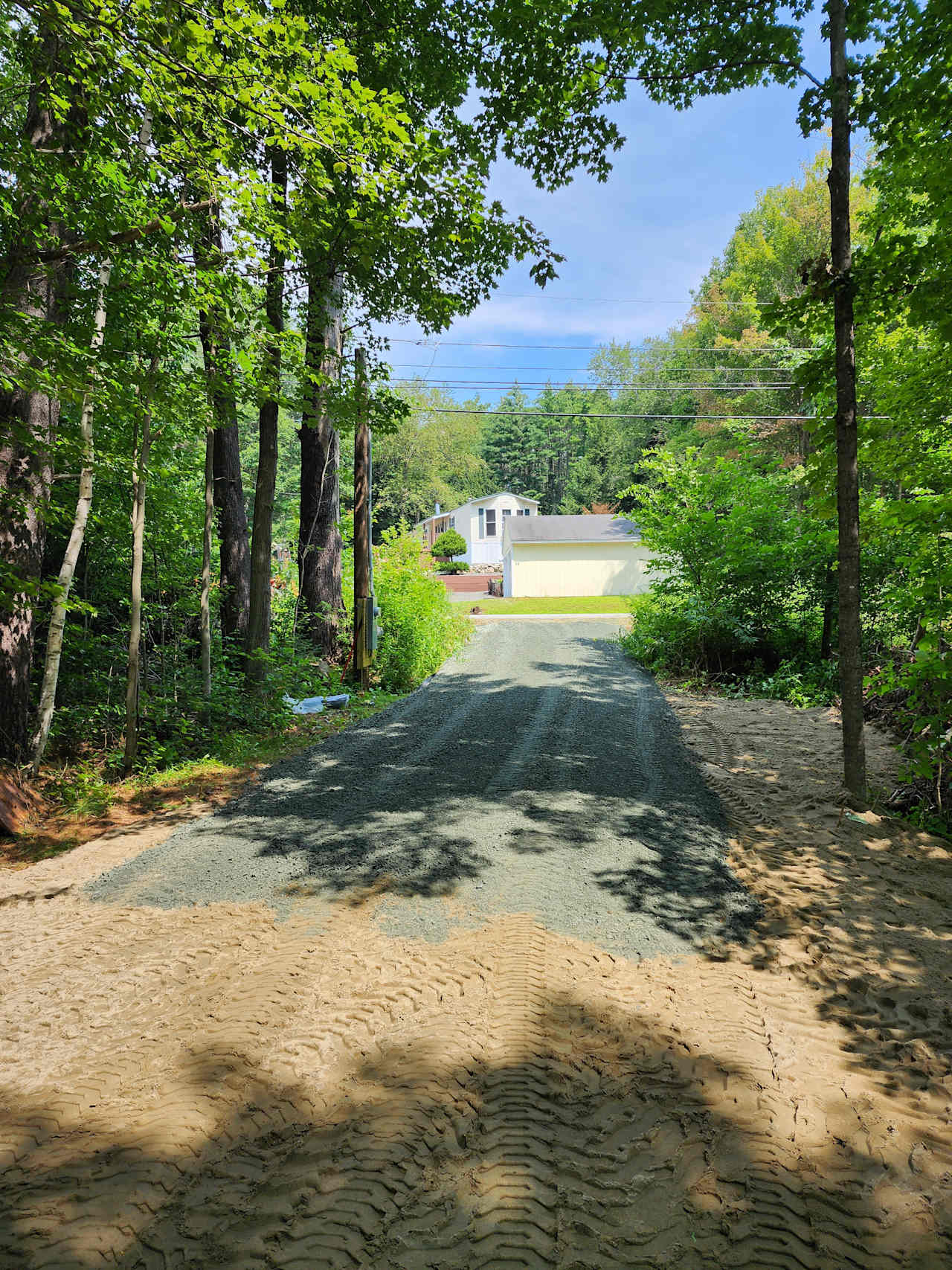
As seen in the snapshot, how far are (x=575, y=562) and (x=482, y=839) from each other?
24.7 m

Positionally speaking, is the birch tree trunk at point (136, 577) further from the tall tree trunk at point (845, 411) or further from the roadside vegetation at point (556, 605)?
the roadside vegetation at point (556, 605)

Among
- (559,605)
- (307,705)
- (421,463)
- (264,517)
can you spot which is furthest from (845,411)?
(421,463)

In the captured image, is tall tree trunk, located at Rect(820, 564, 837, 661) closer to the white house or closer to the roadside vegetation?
the roadside vegetation

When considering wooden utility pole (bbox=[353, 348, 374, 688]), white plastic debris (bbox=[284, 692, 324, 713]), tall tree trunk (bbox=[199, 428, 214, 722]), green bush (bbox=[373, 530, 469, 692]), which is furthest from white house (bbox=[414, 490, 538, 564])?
tall tree trunk (bbox=[199, 428, 214, 722])

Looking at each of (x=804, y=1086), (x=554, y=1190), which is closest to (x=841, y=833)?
(x=804, y=1086)

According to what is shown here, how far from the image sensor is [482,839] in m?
4.64

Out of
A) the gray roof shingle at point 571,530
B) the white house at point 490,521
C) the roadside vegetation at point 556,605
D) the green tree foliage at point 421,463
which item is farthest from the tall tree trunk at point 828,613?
the green tree foliage at point 421,463

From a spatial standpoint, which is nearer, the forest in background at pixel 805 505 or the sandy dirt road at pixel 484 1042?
the sandy dirt road at pixel 484 1042

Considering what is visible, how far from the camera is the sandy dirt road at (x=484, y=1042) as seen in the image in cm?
185

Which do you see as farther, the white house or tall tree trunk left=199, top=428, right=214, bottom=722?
the white house

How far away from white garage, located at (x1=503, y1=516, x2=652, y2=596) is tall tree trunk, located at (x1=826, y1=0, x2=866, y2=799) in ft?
76.0

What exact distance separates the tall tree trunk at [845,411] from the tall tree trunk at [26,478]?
5766mm

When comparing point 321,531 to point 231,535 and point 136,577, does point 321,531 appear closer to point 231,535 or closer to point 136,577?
point 231,535

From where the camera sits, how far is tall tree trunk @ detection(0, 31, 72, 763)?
4762 millimetres
